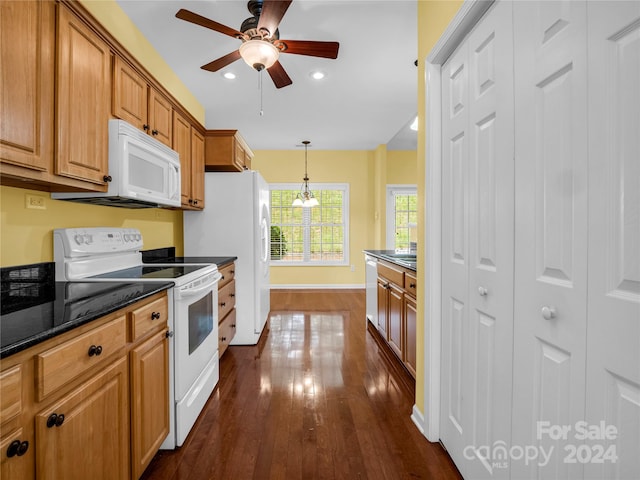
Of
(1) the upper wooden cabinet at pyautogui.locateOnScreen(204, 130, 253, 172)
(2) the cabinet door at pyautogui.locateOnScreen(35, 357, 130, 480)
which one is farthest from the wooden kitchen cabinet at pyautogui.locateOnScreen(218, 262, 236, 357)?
(2) the cabinet door at pyautogui.locateOnScreen(35, 357, 130, 480)

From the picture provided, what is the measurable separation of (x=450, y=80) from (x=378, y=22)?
48.8 inches

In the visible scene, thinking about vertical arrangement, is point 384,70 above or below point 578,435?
above

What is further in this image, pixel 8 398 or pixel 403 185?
pixel 403 185

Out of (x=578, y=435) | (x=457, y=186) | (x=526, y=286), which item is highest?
(x=457, y=186)

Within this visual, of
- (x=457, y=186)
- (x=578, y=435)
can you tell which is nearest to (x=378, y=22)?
(x=457, y=186)

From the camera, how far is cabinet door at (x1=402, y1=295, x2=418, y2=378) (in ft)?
7.59

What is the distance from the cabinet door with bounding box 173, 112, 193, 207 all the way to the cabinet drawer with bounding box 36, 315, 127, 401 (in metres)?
1.73

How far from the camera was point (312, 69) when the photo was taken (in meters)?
3.23

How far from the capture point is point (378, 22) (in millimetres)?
2520

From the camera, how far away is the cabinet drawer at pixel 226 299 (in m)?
2.81

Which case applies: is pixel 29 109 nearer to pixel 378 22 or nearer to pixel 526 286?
pixel 526 286

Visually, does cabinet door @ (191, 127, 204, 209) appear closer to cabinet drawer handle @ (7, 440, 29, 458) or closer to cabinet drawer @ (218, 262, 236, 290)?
cabinet drawer @ (218, 262, 236, 290)

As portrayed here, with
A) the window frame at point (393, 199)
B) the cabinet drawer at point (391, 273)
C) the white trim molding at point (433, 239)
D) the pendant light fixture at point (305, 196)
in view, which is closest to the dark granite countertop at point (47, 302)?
the white trim molding at point (433, 239)

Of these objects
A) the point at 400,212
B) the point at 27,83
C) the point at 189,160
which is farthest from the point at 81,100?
the point at 400,212
